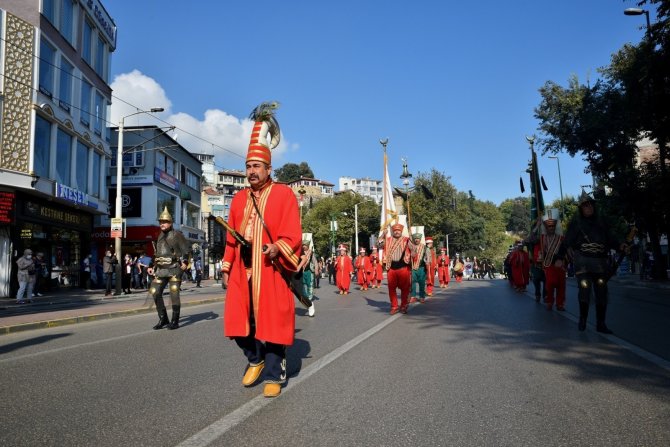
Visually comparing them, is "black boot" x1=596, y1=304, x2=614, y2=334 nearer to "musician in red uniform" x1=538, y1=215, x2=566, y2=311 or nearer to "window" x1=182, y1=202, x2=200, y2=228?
"musician in red uniform" x1=538, y1=215, x2=566, y2=311

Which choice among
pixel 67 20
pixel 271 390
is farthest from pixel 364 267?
pixel 271 390

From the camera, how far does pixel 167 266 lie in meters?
9.34

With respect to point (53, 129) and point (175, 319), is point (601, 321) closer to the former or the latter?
point (175, 319)

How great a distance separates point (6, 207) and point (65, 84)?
7353 mm

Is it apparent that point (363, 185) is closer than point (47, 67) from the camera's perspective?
No

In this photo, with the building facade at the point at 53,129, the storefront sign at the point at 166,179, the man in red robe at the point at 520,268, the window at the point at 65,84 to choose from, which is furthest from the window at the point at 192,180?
the man in red robe at the point at 520,268

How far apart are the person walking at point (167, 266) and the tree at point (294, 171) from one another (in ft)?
422

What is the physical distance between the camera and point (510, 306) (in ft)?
41.1

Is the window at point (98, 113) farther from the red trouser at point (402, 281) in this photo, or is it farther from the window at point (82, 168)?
the red trouser at point (402, 281)

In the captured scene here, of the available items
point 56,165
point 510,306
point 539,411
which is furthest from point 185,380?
point 56,165

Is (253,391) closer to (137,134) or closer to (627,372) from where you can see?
(627,372)

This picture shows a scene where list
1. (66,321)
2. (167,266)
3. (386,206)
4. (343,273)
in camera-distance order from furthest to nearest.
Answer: (343,273), (386,206), (66,321), (167,266)

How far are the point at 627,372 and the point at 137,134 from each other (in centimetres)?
3908

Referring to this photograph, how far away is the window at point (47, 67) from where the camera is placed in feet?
73.7
